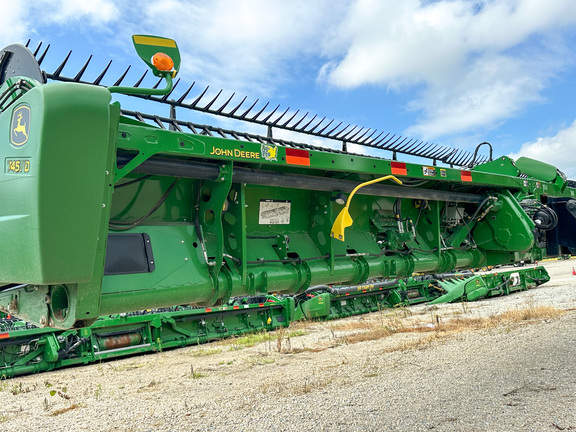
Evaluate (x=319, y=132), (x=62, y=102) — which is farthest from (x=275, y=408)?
(x=319, y=132)

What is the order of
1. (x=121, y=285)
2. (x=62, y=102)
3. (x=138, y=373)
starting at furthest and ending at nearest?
(x=138, y=373), (x=121, y=285), (x=62, y=102)

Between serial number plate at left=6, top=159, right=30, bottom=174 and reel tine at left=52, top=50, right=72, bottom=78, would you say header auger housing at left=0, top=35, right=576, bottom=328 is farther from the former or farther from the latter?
reel tine at left=52, top=50, right=72, bottom=78

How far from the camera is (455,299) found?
14023 millimetres

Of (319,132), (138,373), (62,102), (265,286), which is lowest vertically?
(138,373)

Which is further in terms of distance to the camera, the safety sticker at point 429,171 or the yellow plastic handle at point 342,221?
the safety sticker at point 429,171

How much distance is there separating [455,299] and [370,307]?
238 cm

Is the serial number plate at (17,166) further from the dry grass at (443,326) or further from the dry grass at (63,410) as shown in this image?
the dry grass at (443,326)

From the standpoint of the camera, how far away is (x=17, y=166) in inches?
95.0

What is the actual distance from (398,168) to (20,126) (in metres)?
2.73

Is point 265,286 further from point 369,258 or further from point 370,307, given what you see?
point 370,307

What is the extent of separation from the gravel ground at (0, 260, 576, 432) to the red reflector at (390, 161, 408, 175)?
6.46 ft

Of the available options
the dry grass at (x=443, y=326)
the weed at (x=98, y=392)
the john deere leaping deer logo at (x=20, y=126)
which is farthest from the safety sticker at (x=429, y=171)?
the weed at (x=98, y=392)

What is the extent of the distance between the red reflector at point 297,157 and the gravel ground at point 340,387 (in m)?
2.16

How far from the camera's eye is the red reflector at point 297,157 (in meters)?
3.41
